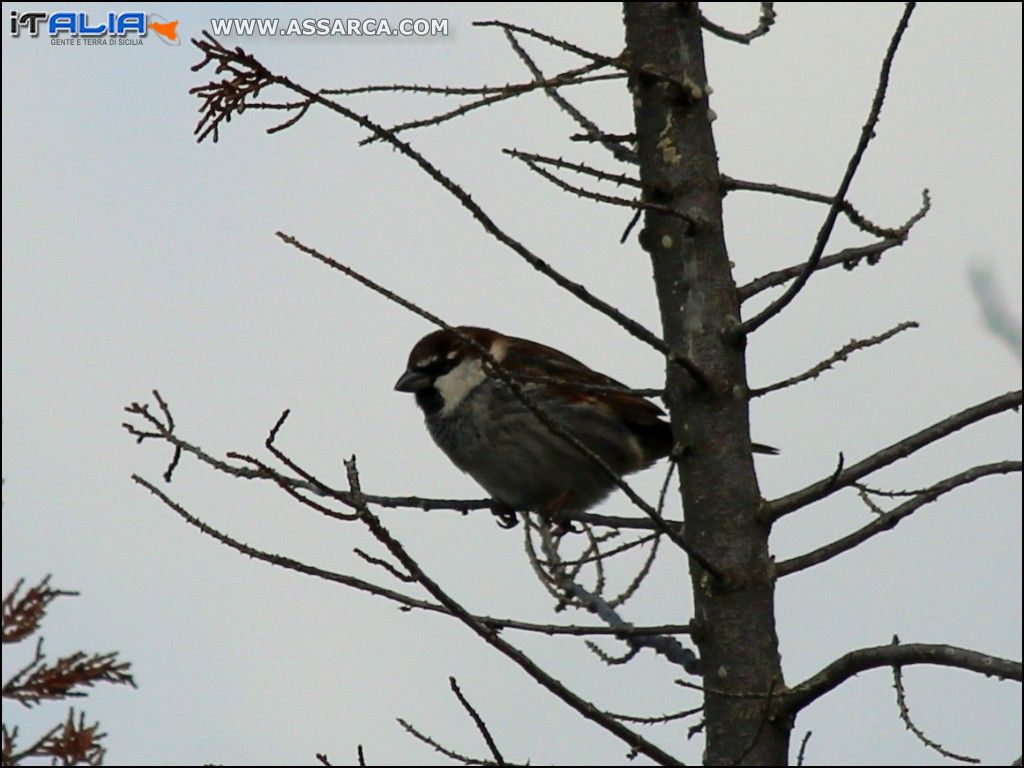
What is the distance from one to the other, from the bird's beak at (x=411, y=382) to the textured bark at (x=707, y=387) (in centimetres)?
284

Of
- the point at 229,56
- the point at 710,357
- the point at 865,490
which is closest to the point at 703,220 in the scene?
the point at 710,357

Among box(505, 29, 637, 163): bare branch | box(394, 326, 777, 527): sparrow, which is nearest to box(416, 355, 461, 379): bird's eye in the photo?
box(394, 326, 777, 527): sparrow

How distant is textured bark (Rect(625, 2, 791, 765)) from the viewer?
3201mm

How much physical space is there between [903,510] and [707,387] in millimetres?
512

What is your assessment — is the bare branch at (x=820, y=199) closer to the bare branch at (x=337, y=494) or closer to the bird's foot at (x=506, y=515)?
the bare branch at (x=337, y=494)

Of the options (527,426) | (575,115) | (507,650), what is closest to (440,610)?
(507,650)

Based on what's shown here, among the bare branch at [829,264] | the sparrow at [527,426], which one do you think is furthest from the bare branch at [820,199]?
the sparrow at [527,426]

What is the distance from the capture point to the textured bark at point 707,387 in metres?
3.20

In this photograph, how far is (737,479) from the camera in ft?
10.9

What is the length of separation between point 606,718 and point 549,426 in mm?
599

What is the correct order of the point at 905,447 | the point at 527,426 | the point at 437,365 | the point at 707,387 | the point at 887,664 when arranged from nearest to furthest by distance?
1. the point at 887,664
2. the point at 905,447
3. the point at 707,387
4. the point at 527,426
5. the point at 437,365

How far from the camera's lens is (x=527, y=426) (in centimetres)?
580

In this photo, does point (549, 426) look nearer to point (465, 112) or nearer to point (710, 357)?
point (710, 357)

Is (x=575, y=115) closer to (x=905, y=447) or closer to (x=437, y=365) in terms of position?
(x=905, y=447)
